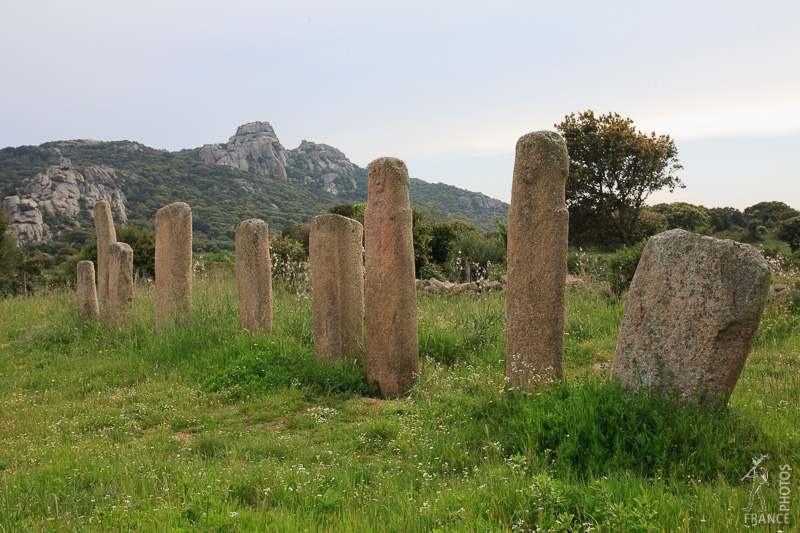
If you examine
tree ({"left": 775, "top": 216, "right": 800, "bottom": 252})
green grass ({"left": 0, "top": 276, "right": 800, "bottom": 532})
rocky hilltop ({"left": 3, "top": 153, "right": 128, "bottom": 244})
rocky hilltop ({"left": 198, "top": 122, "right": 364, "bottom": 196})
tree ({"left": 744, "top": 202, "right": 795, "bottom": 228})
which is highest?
rocky hilltop ({"left": 198, "top": 122, "right": 364, "bottom": 196})

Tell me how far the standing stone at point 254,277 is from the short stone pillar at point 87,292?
15.6 ft

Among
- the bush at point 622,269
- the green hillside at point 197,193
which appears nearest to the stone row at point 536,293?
the bush at point 622,269

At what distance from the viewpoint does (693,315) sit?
4703 millimetres

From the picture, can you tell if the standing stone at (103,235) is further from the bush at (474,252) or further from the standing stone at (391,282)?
the bush at (474,252)

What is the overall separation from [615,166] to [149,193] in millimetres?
46606

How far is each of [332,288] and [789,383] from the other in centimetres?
563

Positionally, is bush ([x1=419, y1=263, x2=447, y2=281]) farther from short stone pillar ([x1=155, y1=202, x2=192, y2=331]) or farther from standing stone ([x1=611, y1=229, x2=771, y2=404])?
standing stone ([x1=611, y1=229, x2=771, y2=404])

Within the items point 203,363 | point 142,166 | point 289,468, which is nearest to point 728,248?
point 289,468

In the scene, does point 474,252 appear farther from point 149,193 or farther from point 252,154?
point 252,154

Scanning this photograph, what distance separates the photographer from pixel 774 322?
8.61 meters

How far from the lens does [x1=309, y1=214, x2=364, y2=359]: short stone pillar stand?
27.1ft

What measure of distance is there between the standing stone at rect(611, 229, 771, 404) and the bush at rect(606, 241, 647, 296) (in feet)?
23.9

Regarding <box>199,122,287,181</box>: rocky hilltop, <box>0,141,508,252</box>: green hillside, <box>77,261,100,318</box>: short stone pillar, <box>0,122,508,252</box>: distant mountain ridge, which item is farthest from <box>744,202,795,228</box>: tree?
<box>199,122,287,181</box>: rocky hilltop

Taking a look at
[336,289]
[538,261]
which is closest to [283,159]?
[336,289]
